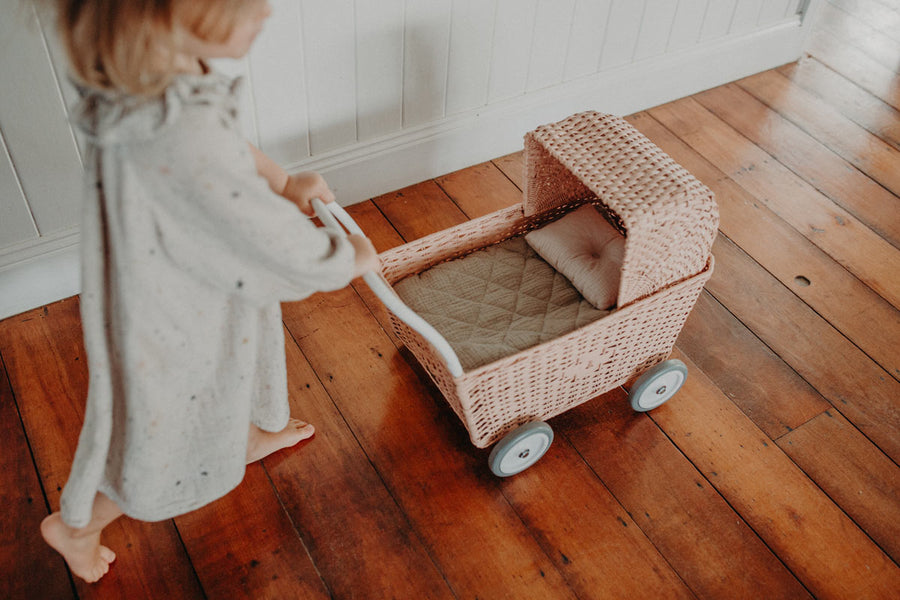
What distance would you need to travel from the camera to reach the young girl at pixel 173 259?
30.2 inches

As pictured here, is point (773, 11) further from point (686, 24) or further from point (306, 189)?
point (306, 189)

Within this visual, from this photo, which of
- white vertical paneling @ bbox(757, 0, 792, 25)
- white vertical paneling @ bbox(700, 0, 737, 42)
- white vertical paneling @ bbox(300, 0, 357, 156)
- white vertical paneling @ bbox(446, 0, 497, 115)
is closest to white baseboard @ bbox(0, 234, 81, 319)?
white vertical paneling @ bbox(300, 0, 357, 156)

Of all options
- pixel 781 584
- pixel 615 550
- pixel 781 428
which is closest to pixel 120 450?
pixel 615 550

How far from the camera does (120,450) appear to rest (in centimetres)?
104

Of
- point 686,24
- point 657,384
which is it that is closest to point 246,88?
point 657,384

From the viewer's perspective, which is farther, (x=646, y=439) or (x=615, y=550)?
(x=646, y=439)

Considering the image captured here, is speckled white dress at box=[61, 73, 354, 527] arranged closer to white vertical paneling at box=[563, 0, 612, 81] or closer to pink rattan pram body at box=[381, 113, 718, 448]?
pink rattan pram body at box=[381, 113, 718, 448]

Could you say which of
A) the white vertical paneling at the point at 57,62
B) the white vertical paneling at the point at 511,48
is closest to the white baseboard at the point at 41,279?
the white vertical paneling at the point at 57,62

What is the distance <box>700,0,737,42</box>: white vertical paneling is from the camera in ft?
6.89

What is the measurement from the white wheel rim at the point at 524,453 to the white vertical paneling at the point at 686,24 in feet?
4.38

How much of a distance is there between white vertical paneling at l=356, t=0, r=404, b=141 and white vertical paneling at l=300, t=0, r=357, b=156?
2 cm

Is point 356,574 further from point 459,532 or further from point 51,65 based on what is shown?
point 51,65

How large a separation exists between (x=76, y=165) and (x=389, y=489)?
2.85 ft

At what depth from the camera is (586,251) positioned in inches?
54.8
